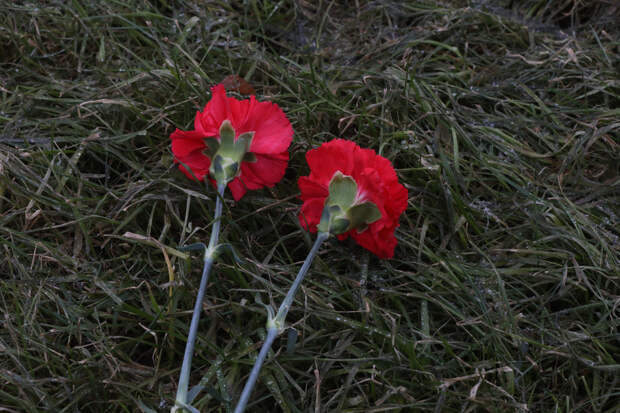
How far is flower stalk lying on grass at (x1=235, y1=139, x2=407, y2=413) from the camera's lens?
122 cm

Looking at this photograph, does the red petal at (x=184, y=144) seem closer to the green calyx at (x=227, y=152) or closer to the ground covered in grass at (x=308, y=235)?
the green calyx at (x=227, y=152)

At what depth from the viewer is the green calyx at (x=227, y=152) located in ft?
4.14

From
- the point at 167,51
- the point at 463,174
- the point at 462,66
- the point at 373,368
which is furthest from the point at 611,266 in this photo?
the point at 167,51

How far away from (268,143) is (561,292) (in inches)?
32.6

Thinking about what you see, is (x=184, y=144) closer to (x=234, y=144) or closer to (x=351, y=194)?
(x=234, y=144)

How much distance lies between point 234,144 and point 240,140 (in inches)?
0.7

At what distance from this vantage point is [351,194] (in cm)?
124

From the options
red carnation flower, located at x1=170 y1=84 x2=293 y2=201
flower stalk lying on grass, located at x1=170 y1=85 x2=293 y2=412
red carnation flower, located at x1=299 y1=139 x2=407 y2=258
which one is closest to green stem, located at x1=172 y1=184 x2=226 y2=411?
flower stalk lying on grass, located at x1=170 y1=85 x2=293 y2=412

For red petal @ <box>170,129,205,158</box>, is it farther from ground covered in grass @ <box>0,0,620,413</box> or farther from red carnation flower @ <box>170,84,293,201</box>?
ground covered in grass @ <box>0,0,620,413</box>

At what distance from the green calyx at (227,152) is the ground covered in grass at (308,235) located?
19 centimetres

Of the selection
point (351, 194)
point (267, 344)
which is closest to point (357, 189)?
point (351, 194)

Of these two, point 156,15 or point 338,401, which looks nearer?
point 338,401

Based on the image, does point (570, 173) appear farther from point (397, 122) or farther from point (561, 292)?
point (397, 122)

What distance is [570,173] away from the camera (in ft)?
5.49
